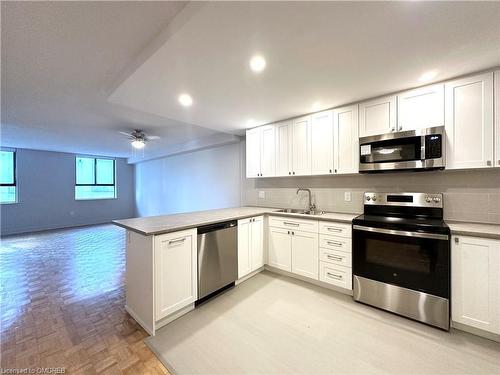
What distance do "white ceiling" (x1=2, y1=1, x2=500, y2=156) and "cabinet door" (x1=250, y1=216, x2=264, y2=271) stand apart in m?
1.64

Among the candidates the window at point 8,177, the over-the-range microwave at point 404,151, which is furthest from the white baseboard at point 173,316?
the window at point 8,177

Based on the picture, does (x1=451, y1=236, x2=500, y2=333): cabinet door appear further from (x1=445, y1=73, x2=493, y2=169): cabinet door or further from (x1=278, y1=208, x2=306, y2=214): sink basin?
(x1=278, y1=208, x2=306, y2=214): sink basin

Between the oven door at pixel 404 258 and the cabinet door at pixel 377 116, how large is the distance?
115cm

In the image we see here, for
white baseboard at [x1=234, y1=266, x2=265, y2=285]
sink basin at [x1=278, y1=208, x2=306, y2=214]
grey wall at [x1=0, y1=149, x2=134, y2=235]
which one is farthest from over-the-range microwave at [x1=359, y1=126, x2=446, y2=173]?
grey wall at [x1=0, y1=149, x2=134, y2=235]

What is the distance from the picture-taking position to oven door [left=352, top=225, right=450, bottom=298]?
186cm

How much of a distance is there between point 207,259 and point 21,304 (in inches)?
86.7

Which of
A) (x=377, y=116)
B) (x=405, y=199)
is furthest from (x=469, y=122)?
(x=405, y=199)

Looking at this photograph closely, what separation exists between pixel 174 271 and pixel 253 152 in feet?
7.74

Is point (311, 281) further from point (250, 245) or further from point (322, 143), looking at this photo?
point (322, 143)

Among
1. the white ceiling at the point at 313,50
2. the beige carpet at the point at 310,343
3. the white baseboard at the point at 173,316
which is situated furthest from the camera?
the white baseboard at the point at 173,316

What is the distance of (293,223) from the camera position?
9.45ft

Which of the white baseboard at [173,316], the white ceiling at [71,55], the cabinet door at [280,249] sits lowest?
the white baseboard at [173,316]

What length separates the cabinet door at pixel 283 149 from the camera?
3.21 m

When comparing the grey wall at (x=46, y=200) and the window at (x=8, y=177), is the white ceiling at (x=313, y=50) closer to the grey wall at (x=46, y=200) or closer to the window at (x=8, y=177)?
the grey wall at (x=46, y=200)
